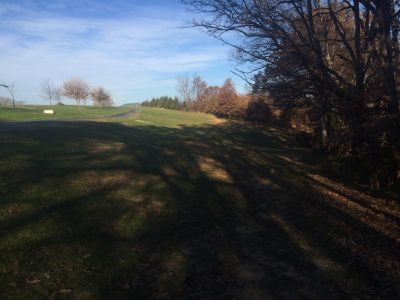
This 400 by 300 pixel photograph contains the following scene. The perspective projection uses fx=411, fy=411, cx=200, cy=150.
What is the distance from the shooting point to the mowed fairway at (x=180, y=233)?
19.5 feet

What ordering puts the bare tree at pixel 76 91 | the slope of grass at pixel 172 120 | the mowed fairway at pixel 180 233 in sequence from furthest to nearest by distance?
the bare tree at pixel 76 91 < the slope of grass at pixel 172 120 < the mowed fairway at pixel 180 233

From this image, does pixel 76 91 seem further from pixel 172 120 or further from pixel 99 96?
pixel 172 120

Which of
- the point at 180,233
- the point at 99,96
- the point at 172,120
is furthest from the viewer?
the point at 99,96

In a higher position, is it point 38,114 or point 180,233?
point 38,114

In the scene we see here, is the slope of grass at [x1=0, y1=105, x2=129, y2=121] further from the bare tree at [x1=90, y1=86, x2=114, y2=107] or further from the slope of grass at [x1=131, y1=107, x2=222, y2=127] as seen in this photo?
the bare tree at [x1=90, y1=86, x2=114, y2=107]

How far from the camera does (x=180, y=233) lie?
26.7 feet

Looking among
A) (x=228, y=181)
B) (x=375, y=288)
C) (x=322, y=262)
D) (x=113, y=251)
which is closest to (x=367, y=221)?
(x=322, y=262)

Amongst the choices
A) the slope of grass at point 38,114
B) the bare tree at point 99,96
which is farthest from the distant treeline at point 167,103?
the slope of grass at point 38,114

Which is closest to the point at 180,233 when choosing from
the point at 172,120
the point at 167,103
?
the point at 172,120

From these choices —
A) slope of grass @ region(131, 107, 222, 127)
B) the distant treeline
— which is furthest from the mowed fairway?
the distant treeline

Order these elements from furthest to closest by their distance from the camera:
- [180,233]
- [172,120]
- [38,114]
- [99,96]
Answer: [99,96] < [172,120] < [38,114] < [180,233]

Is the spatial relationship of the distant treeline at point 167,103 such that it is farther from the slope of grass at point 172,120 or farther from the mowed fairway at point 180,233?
the mowed fairway at point 180,233

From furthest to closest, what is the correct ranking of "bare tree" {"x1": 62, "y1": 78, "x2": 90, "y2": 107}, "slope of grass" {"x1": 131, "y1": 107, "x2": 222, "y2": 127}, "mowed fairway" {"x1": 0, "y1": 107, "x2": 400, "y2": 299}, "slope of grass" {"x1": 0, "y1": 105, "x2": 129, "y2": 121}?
"bare tree" {"x1": 62, "y1": 78, "x2": 90, "y2": 107} < "slope of grass" {"x1": 131, "y1": 107, "x2": 222, "y2": 127} < "slope of grass" {"x1": 0, "y1": 105, "x2": 129, "y2": 121} < "mowed fairway" {"x1": 0, "y1": 107, "x2": 400, "y2": 299}

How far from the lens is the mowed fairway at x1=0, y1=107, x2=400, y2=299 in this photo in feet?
19.5
